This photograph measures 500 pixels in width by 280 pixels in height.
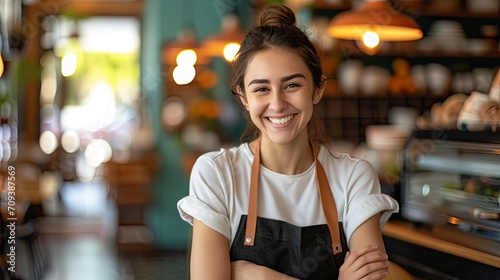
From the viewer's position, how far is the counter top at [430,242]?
2.90m

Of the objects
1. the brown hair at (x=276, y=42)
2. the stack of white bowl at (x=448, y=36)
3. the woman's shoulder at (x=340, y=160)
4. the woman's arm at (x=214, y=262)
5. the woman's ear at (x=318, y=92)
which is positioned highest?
the stack of white bowl at (x=448, y=36)

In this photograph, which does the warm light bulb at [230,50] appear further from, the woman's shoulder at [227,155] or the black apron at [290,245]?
the black apron at [290,245]

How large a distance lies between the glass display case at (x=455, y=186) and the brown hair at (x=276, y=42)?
1.17 meters

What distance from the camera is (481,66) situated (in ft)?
22.1

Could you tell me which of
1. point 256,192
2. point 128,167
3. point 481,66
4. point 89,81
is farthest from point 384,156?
point 89,81

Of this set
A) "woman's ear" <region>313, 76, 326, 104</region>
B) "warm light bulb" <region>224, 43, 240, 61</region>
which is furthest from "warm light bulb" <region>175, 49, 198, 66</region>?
"woman's ear" <region>313, 76, 326, 104</region>

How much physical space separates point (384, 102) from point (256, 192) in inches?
181

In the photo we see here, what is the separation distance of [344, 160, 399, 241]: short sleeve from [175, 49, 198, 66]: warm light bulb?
512 cm

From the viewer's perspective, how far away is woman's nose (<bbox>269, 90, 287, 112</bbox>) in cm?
197

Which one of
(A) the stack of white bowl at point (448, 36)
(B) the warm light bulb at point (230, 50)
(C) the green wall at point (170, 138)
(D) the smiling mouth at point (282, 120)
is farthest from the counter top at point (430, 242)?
(C) the green wall at point (170, 138)

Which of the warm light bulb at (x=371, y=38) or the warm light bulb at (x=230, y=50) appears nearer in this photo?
the warm light bulb at (x=371, y=38)

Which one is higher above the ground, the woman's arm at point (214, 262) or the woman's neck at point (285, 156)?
the woman's neck at point (285, 156)

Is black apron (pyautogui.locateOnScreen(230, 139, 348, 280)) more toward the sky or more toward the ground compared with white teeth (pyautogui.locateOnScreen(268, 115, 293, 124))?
more toward the ground

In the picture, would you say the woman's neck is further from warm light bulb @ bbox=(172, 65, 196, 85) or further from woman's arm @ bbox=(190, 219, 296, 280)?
warm light bulb @ bbox=(172, 65, 196, 85)
